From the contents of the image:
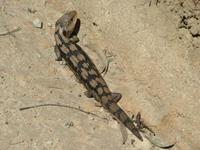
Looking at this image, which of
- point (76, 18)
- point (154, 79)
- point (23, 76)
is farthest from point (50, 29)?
point (154, 79)

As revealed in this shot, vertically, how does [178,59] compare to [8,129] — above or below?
above

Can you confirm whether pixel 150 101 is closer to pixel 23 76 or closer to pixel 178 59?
pixel 178 59

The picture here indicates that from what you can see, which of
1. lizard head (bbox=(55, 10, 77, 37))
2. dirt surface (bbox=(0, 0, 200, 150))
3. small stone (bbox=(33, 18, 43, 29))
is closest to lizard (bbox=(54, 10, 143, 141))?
lizard head (bbox=(55, 10, 77, 37))

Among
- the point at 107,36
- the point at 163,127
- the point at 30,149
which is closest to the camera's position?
the point at 30,149

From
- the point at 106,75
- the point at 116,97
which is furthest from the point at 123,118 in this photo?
the point at 106,75

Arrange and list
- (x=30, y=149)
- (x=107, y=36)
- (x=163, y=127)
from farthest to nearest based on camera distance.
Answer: (x=107, y=36), (x=163, y=127), (x=30, y=149)

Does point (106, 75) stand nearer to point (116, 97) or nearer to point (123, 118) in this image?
point (116, 97)
